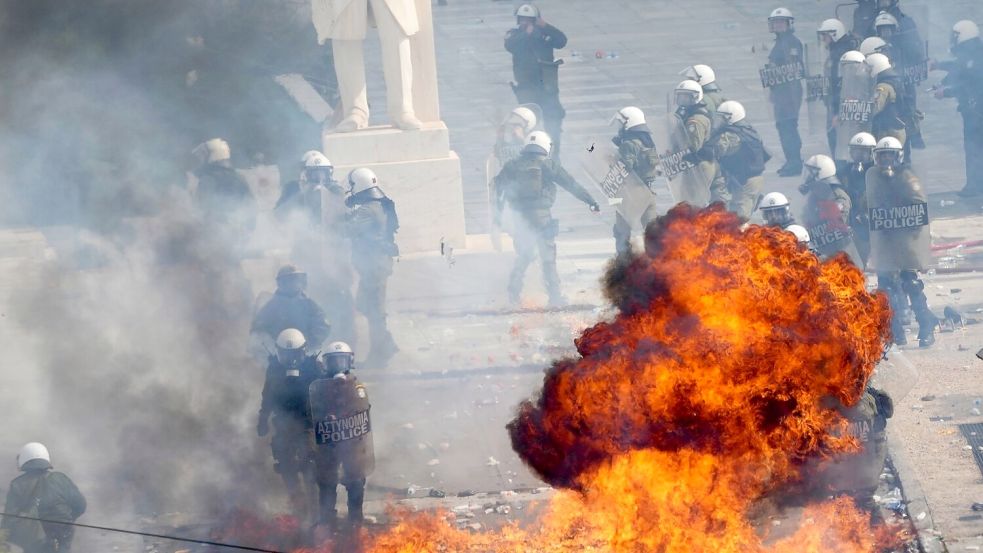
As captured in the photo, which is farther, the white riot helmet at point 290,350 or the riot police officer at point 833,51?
the riot police officer at point 833,51

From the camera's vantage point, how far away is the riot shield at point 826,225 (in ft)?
43.6

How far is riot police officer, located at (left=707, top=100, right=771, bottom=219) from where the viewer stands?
14922mm

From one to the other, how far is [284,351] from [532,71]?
8.14 metres

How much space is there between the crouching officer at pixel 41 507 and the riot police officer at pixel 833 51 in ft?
34.1

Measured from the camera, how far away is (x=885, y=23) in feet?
60.3

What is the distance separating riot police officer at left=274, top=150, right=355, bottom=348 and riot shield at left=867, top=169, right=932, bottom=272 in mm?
4454

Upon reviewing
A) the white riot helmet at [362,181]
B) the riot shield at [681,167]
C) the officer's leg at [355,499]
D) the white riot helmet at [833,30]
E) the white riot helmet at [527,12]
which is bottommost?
the officer's leg at [355,499]

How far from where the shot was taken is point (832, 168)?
1395 cm

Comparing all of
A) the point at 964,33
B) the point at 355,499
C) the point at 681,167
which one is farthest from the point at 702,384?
the point at 964,33

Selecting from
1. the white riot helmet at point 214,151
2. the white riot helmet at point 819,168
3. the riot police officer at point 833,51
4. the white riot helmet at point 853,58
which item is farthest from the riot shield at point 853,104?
the white riot helmet at point 214,151

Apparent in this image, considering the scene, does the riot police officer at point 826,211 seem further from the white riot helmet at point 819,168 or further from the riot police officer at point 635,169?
the riot police officer at point 635,169

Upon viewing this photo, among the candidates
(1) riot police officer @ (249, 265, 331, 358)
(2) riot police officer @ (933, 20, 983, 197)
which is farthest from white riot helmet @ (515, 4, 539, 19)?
(1) riot police officer @ (249, 265, 331, 358)

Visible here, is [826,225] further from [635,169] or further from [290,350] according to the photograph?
[290,350]

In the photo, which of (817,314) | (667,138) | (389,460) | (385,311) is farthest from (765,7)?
(817,314)
